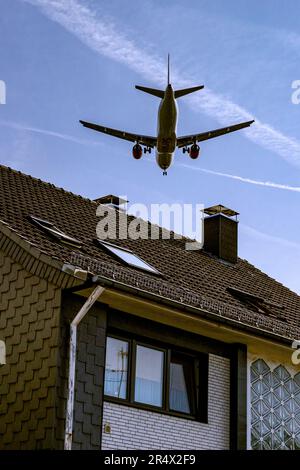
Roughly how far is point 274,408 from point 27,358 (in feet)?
18.3

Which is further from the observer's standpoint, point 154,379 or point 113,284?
point 154,379

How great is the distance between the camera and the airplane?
2709 centimetres

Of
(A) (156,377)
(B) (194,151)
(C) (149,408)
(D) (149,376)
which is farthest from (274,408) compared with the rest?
(B) (194,151)

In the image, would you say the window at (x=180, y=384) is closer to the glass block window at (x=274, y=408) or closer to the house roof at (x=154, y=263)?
the house roof at (x=154, y=263)

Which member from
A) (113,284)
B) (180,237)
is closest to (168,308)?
(113,284)

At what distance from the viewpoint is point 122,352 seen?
1800cm

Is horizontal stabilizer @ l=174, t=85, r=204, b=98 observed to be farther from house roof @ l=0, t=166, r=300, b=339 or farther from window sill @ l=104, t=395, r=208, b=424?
window sill @ l=104, t=395, r=208, b=424

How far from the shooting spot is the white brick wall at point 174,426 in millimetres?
17219

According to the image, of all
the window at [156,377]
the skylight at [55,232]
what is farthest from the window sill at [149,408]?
the skylight at [55,232]

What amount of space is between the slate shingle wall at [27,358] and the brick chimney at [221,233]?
10.3 meters

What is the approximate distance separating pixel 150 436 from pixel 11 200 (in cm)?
606

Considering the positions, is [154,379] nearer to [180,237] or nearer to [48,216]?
[48,216]

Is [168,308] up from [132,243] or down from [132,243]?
down

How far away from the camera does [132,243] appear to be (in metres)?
23.2
